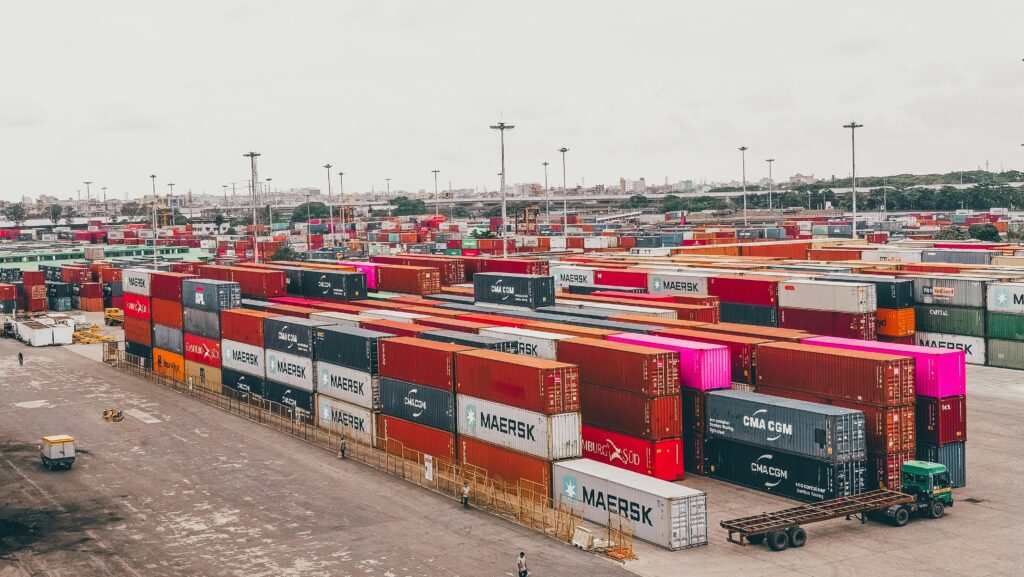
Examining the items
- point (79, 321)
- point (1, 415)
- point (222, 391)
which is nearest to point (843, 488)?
point (222, 391)

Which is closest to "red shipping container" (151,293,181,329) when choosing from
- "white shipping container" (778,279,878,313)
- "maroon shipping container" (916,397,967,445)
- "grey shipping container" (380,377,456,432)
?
"grey shipping container" (380,377,456,432)

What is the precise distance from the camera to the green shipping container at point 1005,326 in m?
64.2

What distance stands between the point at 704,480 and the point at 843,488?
20.6 feet

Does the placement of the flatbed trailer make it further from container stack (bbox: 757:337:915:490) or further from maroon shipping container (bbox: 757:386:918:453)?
maroon shipping container (bbox: 757:386:918:453)

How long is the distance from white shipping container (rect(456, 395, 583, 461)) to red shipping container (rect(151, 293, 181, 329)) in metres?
35.2

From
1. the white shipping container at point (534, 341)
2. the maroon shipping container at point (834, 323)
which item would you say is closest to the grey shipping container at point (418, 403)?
the white shipping container at point (534, 341)

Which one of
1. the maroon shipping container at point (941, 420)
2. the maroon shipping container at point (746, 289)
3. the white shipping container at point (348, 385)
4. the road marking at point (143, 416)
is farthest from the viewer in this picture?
the maroon shipping container at point (746, 289)

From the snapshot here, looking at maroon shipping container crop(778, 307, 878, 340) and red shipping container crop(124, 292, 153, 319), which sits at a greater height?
red shipping container crop(124, 292, 153, 319)

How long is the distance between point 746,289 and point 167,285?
3845 cm

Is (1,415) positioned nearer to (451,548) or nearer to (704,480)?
(451,548)

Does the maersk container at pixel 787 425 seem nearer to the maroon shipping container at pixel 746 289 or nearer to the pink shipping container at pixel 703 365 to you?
the pink shipping container at pixel 703 365

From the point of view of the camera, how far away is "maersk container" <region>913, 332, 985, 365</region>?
66312mm

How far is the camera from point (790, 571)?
102ft

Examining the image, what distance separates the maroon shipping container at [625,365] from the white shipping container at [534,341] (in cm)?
84
